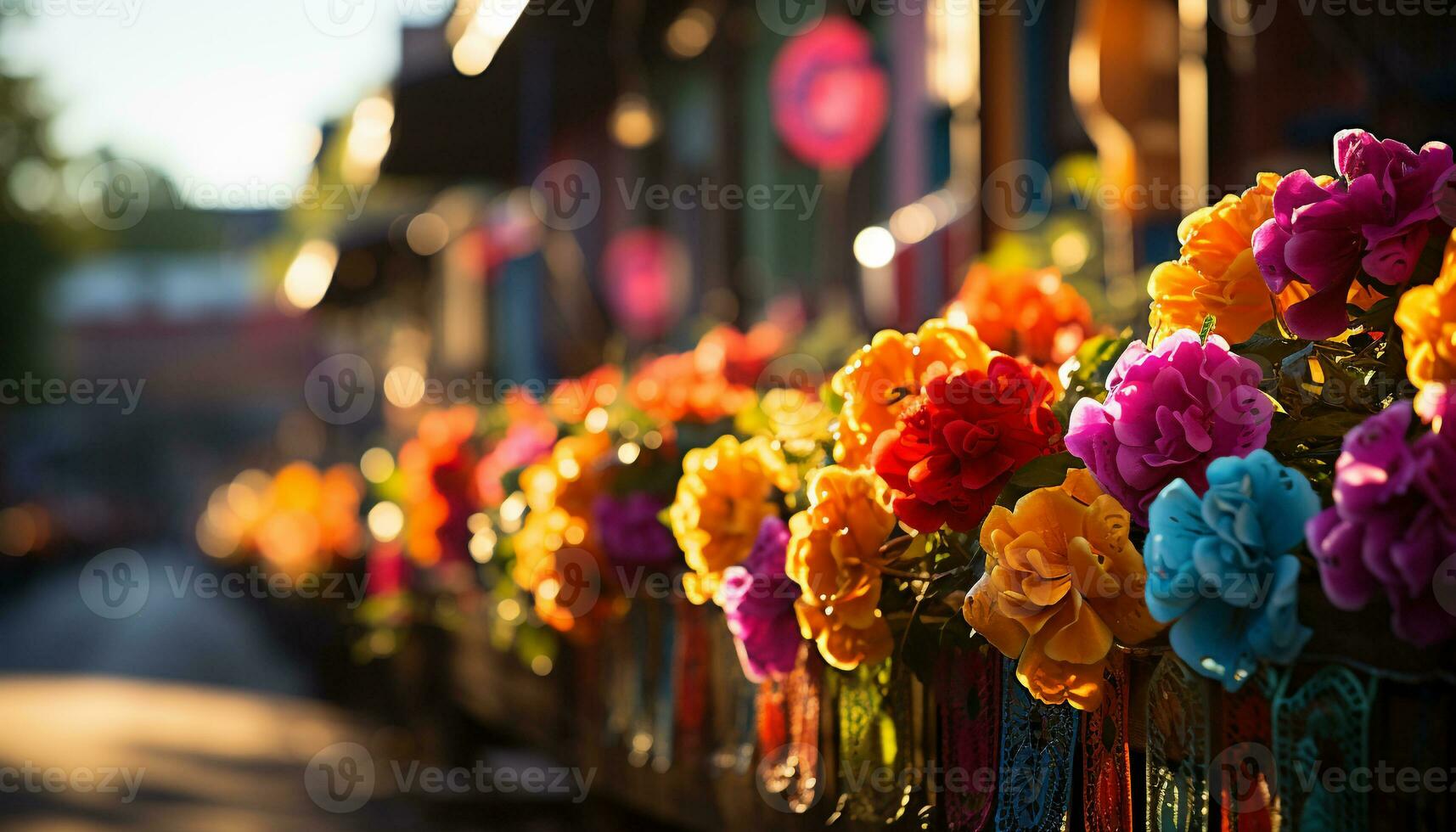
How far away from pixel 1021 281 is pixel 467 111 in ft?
26.5

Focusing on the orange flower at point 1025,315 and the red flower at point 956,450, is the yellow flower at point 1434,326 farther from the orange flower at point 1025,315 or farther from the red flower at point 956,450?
the orange flower at point 1025,315

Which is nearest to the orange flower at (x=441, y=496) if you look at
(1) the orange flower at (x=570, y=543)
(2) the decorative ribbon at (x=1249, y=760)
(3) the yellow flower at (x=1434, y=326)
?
(1) the orange flower at (x=570, y=543)

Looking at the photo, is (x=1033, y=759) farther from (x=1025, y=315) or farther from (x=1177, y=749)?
(x=1025, y=315)

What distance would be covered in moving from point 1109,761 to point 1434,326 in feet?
2.12

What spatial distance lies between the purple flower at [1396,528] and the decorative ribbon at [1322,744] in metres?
0.14

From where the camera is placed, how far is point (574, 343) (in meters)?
11.4

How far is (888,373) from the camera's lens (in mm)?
2213

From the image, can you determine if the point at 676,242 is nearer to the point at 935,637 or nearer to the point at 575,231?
the point at 575,231

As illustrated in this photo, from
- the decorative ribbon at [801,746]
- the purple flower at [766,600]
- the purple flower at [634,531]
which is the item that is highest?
the purple flower at [634,531]

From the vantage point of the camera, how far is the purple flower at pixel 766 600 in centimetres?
236

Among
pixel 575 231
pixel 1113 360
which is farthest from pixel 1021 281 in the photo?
pixel 575 231

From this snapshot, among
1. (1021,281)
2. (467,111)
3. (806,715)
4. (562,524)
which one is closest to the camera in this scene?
(806,715)

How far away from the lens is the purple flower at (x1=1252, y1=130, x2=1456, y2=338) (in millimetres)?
1671

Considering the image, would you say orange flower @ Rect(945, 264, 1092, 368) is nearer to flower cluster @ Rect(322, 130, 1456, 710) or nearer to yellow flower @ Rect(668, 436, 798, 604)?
flower cluster @ Rect(322, 130, 1456, 710)
